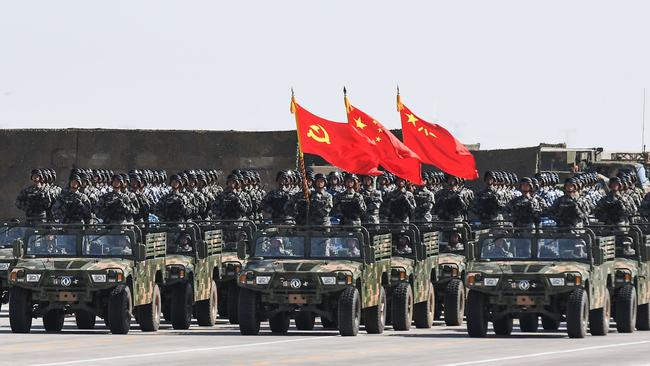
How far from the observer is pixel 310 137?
110ft

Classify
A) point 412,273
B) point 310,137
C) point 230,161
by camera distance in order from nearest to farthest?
point 412,273 < point 310,137 < point 230,161

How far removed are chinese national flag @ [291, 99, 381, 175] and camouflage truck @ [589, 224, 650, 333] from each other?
4388 millimetres

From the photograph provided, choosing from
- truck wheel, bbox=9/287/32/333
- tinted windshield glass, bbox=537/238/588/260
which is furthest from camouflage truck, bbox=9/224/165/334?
tinted windshield glass, bbox=537/238/588/260

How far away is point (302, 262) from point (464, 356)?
18.6 feet

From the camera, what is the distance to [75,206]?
32.5 m

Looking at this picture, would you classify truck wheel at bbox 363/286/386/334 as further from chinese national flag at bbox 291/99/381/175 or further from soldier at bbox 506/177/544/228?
chinese national flag at bbox 291/99/381/175

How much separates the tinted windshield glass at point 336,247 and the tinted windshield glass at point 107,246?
271 cm

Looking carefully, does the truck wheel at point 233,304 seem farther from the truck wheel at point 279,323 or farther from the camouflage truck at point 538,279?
the camouflage truck at point 538,279

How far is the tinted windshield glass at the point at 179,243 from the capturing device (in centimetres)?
3203

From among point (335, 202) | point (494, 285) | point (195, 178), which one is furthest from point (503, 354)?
point (195, 178)

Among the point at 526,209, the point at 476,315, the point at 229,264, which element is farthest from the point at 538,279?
the point at 229,264

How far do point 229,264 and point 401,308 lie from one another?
394cm

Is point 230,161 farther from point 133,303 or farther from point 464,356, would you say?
point 464,356

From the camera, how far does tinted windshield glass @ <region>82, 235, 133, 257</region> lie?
2958 cm
